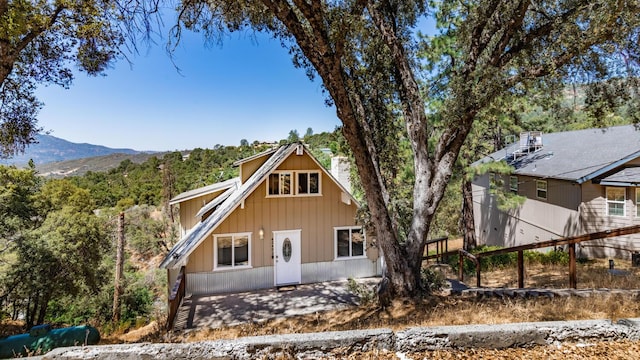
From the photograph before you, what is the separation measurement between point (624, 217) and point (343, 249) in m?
11.9

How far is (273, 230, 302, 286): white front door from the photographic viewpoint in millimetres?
11609

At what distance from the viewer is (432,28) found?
32.3 feet

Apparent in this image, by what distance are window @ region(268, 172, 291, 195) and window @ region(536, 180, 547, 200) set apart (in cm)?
1344

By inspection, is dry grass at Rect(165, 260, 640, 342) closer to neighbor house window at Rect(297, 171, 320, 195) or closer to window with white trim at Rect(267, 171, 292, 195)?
window with white trim at Rect(267, 171, 292, 195)

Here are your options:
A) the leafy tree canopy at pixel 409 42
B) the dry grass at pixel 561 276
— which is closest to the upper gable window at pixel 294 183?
the leafy tree canopy at pixel 409 42

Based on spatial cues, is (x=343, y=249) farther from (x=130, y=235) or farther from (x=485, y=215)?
(x=130, y=235)

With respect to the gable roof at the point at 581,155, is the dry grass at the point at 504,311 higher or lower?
lower

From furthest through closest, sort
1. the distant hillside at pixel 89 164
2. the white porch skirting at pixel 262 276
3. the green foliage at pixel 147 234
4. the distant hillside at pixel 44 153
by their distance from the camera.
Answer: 1. the distant hillside at pixel 89 164
2. the green foliage at pixel 147 234
3. the white porch skirting at pixel 262 276
4. the distant hillside at pixel 44 153

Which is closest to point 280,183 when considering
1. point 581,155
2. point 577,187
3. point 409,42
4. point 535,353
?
point 409,42

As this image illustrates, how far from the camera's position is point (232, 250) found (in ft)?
36.9

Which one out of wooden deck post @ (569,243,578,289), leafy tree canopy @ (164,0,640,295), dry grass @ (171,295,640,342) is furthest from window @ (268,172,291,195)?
wooden deck post @ (569,243,578,289)

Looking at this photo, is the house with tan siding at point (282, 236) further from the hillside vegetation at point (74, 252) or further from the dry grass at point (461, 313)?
the dry grass at point (461, 313)

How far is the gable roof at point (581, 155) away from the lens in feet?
43.6

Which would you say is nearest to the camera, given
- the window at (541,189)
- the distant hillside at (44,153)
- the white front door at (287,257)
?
the distant hillside at (44,153)
